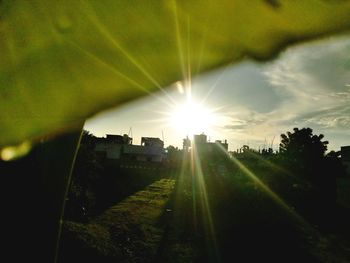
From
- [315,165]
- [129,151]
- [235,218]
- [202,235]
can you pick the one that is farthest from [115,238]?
[129,151]

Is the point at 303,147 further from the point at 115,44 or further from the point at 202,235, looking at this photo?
the point at 115,44

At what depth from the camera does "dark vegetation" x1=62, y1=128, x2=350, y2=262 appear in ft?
23.8

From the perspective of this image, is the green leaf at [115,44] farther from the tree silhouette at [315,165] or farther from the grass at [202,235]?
the tree silhouette at [315,165]

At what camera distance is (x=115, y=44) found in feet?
2.66

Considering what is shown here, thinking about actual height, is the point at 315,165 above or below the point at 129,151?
below

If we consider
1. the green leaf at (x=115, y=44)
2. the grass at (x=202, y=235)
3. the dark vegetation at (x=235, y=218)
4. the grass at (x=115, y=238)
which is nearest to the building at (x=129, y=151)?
the dark vegetation at (x=235, y=218)

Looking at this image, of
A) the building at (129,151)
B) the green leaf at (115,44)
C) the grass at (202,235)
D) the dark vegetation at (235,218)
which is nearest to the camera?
the green leaf at (115,44)

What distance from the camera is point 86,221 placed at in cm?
938

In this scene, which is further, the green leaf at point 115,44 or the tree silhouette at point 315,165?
the tree silhouette at point 315,165

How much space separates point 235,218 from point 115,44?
39.8ft

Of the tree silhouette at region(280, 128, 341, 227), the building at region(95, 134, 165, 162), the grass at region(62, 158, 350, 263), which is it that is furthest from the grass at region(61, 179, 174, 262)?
the building at region(95, 134, 165, 162)

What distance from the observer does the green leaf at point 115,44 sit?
72 cm

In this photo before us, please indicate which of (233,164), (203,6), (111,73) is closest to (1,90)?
(111,73)

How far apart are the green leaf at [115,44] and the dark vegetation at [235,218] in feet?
19.8
